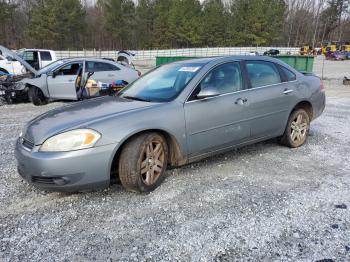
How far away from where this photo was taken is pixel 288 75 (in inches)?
193

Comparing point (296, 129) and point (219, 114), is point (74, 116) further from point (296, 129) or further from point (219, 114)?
point (296, 129)

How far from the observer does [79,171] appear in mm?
3051

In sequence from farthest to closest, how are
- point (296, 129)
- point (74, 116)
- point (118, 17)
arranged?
point (118, 17), point (296, 129), point (74, 116)

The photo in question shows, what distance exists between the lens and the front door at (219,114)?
3736 mm

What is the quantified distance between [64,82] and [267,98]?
21.6 ft

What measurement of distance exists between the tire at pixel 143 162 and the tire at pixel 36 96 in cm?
712

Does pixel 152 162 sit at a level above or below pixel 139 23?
below

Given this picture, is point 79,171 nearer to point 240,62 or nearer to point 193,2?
point 240,62

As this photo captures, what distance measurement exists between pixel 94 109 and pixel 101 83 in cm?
581

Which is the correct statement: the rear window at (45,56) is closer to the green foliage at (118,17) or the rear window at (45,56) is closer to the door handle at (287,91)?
the door handle at (287,91)

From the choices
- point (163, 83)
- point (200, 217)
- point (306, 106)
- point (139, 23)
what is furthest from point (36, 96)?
point (139, 23)

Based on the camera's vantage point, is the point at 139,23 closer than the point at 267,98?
No

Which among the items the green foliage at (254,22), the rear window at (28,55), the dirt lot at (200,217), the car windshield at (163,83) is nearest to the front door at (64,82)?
the dirt lot at (200,217)

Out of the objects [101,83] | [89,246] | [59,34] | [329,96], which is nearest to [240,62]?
[89,246]
